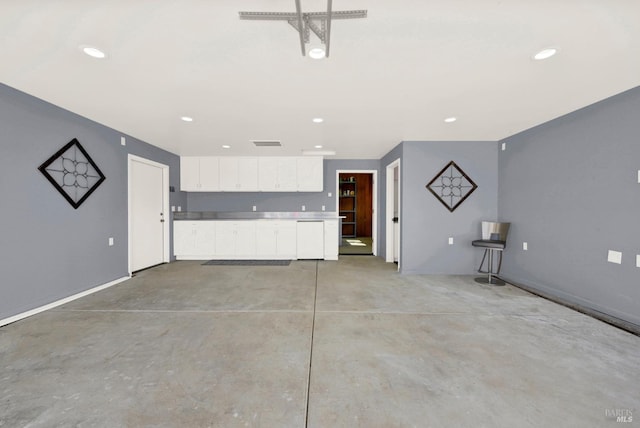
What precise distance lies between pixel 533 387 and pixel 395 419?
96 cm

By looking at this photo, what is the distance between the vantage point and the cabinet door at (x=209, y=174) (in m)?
5.63

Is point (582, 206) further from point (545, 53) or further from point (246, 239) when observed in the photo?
point (246, 239)

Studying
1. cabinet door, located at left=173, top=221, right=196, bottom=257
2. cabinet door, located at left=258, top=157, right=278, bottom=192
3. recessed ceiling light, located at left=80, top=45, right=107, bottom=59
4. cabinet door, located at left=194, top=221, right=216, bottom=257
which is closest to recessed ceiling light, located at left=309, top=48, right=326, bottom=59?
recessed ceiling light, located at left=80, top=45, right=107, bottom=59

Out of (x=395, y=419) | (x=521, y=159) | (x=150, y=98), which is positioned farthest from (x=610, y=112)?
(x=150, y=98)

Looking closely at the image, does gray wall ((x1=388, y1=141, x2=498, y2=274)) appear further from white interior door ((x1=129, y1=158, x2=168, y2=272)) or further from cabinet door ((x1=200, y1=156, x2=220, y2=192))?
white interior door ((x1=129, y1=158, x2=168, y2=272))

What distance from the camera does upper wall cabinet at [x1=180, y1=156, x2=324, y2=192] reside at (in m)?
5.62

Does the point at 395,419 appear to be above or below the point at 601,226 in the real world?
below

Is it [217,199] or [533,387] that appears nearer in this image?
[533,387]

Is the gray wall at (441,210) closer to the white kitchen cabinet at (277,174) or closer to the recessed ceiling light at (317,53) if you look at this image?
the white kitchen cabinet at (277,174)

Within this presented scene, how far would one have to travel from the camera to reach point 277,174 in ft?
18.5

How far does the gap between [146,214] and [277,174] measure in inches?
102

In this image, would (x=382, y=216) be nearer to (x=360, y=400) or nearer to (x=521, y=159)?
(x=521, y=159)

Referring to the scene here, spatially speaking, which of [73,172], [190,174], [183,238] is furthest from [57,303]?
[190,174]

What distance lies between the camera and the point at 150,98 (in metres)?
2.72
